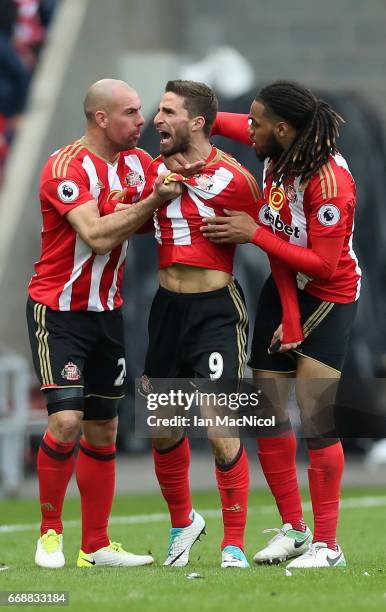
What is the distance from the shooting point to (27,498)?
12516mm

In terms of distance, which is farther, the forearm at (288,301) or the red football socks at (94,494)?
the red football socks at (94,494)

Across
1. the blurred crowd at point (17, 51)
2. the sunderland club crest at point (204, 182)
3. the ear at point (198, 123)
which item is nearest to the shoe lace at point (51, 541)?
the sunderland club crest at point (204, 182)

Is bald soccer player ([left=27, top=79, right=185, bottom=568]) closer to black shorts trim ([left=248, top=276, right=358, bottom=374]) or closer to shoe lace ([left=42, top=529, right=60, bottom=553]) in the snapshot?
shoe lace ([left=42, top=529, right=60, bottom=553])

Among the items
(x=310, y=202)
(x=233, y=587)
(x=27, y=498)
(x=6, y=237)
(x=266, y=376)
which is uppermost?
(x=310, y=202)

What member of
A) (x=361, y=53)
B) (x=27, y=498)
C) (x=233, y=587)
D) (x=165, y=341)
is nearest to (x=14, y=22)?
(x=361, y=53)

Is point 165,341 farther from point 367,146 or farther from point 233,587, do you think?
point 367,146

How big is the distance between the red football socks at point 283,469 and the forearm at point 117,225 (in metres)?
1.25

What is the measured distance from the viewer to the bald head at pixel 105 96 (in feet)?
24.1

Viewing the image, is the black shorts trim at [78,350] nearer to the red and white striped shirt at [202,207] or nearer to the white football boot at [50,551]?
the red and white striped shirt at [202,207]

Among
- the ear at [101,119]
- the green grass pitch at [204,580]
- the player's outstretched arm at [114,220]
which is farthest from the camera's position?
the ear at [101,119]

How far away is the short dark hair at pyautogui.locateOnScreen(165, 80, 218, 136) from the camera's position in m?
7.20

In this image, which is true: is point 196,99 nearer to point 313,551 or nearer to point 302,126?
point 302,126

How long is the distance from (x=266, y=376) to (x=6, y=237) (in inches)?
304

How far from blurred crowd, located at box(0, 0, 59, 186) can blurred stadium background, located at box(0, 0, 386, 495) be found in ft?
0.05
